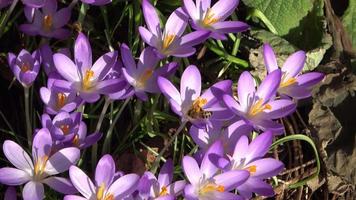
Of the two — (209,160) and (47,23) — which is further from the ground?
(47,23)

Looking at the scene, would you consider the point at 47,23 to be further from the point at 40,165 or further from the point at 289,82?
the point at 289,82

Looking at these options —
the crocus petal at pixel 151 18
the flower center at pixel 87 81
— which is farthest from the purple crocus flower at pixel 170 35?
the flower center at pixel 87 81

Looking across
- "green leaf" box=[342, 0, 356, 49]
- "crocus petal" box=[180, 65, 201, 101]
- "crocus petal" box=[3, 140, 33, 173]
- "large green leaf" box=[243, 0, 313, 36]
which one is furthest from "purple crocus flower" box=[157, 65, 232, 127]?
"green leaf" box=[342, 0, 356, 49]

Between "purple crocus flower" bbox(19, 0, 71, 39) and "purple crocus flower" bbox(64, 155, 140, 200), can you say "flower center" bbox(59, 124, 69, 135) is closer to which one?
"purple crocus flower" bbox(64, 155, 140, 200)

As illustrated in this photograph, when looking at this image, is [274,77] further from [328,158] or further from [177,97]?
[328,158]

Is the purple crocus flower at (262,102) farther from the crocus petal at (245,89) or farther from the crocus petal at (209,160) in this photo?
the crocus petal at (209,160)

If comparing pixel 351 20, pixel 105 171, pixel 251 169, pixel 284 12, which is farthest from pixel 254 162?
pixel 351 20

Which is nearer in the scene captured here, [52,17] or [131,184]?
[131,184]

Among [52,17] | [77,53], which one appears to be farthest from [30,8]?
[77,53]
